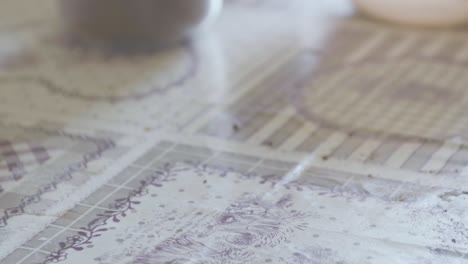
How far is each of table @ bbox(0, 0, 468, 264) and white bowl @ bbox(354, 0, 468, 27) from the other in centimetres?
2

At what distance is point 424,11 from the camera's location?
1277mm

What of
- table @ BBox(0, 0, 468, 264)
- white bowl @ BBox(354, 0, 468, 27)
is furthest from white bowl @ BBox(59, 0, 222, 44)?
white bowl @ BBox(354, 0, 468, 27)

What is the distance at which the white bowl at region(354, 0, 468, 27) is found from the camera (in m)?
1.27

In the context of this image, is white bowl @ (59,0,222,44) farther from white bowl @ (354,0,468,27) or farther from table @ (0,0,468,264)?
white bowl @ (354,0,468,27)

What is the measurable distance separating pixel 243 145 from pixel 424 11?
43cm

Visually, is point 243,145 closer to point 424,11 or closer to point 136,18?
point 136,18

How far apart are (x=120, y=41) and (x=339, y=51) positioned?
314 mm

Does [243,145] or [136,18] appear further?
[136,18]

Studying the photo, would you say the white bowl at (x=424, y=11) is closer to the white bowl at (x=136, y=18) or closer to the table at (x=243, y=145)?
→ the table at (x=243, y=145)

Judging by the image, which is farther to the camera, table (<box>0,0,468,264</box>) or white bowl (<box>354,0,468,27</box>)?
white bowl (<box>354,0,468,27</box>)

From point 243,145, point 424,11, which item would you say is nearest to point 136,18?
point 243,145

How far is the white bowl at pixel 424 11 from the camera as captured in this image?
1269 millimetres

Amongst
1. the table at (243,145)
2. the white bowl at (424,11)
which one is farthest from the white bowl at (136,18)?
the white bowl at (424,11)

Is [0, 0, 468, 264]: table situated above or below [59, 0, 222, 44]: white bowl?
below
